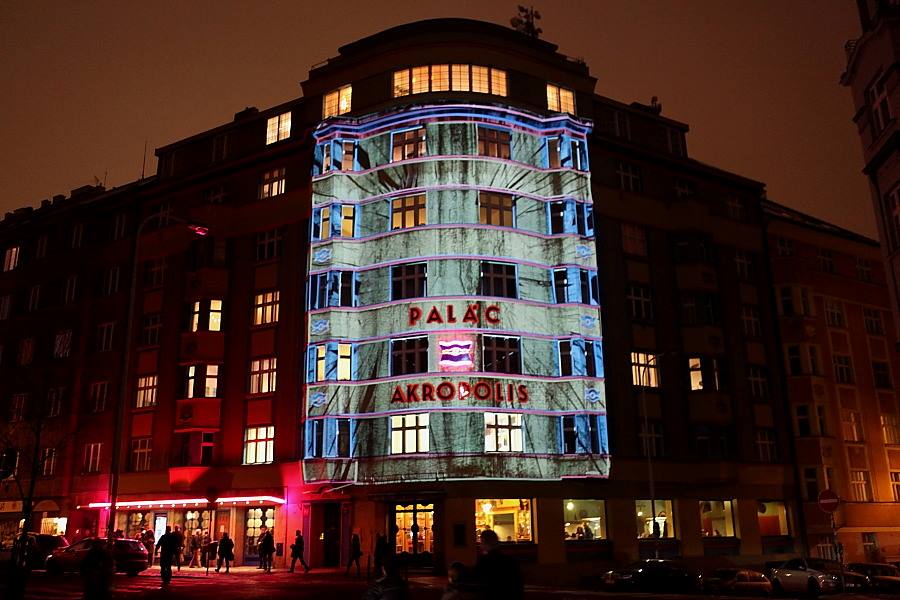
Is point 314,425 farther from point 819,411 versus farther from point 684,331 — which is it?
point 819,411

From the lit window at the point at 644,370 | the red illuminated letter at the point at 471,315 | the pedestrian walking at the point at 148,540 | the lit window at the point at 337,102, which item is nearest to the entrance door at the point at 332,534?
the pedestrian walking at the point at 148,540

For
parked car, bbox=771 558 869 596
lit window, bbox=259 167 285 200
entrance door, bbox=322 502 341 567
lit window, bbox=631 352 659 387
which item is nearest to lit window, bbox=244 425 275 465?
entrance door, bbox=322 502 341 567

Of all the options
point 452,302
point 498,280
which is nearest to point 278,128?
point 452,302

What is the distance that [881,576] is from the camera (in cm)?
3725

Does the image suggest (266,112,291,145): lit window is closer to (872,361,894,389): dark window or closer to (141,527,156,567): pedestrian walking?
(141,527,156,567): pedestrian walking

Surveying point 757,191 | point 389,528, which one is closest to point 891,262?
point 389,528

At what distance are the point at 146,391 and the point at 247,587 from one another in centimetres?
2274

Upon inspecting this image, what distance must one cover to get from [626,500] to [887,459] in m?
22.8

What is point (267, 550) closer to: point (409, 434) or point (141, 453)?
point (409, 434)

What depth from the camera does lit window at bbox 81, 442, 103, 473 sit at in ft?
167

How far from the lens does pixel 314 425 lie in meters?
42.5

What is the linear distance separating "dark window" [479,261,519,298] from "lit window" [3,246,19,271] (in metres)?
37.8

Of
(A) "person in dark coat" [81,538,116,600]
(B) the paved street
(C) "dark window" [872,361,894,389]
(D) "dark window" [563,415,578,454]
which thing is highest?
(C) "dark window" [872,361,894,389]

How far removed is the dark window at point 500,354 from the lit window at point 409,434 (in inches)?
156
